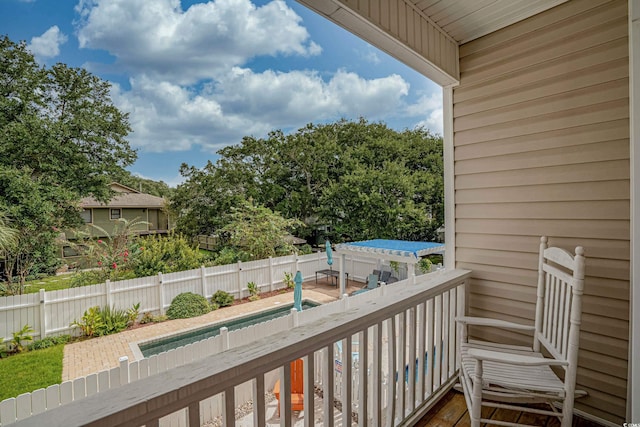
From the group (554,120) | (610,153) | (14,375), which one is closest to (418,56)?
(554,120)

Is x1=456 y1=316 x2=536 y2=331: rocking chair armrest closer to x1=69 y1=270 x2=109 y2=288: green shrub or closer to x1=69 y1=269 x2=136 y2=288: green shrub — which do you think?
x1=69 y1=269 x2=136 y2=288: green shrub

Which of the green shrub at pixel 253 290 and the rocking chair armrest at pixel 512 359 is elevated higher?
the rocking chair armrest at pixel 512 359

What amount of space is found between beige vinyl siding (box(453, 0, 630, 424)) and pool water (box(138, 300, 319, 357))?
15.8 feet

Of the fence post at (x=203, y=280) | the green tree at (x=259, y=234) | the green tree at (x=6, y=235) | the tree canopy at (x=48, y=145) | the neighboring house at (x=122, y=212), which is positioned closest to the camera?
the green tree at (x=6, y=235)

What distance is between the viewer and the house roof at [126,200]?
29.9 ft

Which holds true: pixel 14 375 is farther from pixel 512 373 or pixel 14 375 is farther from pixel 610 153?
pixel 610 153

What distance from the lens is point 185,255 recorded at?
722cm

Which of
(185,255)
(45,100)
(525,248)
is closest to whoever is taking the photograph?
(525,248)

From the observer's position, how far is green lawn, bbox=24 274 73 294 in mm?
5922

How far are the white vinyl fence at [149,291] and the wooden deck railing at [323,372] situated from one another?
542 centimetres

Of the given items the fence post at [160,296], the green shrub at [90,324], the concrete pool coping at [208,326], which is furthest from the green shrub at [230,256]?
the green shrub at [90,324]

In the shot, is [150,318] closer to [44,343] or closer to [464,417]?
[44,343]

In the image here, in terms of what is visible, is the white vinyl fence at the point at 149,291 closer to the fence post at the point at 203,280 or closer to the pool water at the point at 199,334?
the fence post at the point at 203,280

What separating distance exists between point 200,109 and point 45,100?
18.2 feet
